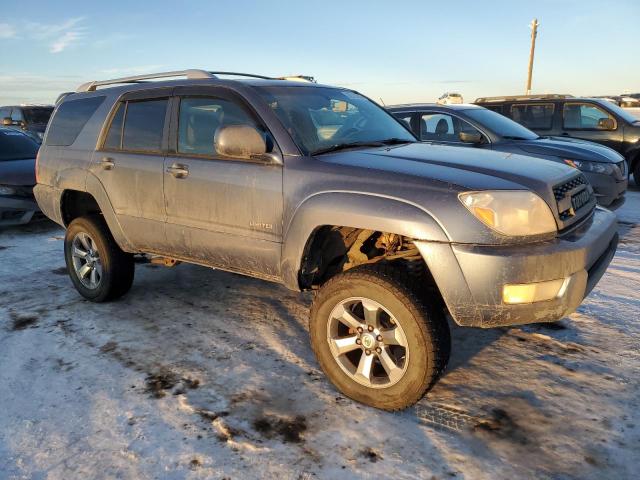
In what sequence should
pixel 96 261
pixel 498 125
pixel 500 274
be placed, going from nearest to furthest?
1. pixel 500 274
2. pixel 96 261
3. pixel 498 125

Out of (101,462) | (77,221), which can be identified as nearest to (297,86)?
(77,221)

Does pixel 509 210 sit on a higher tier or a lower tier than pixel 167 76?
lower

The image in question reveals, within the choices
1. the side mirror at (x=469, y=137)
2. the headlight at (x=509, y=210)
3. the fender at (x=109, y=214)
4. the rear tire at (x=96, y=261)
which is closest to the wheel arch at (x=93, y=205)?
the fender at (x=109, y=214)

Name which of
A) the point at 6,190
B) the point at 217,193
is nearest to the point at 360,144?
the point at 217,193

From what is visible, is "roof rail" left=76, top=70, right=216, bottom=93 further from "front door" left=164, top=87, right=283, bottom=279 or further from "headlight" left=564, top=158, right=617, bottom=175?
"headlight" left=564, top=158, right=617, bottom=175

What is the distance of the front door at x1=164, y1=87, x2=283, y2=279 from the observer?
3133 millimetres

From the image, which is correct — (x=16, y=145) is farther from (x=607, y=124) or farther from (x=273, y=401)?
(x=607, y=124)

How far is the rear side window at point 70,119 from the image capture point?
A: 4.38 metres

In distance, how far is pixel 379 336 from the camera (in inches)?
109

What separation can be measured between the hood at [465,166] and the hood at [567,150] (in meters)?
3.61

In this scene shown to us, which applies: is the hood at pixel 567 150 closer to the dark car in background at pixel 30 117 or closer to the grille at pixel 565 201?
the grille at pixel 565 201

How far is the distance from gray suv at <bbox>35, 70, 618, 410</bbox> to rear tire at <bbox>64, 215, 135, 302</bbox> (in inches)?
0.6

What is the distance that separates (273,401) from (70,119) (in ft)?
10.4

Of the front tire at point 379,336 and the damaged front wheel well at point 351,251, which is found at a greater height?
the damaged front wheel well at point 351,251
